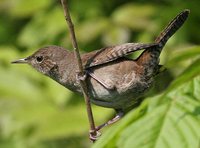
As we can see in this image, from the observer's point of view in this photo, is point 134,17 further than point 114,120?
Yes

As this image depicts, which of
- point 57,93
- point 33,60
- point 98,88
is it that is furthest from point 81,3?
point 98,88

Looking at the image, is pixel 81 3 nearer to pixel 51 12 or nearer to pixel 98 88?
pixel 51 12

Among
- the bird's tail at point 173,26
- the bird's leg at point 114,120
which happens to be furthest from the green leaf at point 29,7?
the bird's tail at point 173,26

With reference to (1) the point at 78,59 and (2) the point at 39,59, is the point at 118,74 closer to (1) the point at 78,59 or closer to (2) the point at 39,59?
(2) the point at 39,59

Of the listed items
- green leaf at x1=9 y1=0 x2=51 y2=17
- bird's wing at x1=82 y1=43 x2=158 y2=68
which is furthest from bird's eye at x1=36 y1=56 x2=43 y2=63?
green leaf at x1=9 y1=0 x2=51 y2=17

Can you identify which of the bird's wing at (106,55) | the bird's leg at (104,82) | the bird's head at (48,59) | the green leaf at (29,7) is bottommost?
the bird's leg at (104,82)

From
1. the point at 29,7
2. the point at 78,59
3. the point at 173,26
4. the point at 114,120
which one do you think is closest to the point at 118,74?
the point at 114,120

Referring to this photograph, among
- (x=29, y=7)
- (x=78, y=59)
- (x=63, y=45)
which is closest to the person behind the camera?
(x=78, y=59)

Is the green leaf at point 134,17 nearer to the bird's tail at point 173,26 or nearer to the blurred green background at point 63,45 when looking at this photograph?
the blurred green background at point 63,45

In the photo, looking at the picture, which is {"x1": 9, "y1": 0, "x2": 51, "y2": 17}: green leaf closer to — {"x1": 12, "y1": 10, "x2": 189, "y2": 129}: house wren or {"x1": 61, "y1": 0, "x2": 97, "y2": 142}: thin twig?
{"x1": 12, "y1": 10, "x2": 189, "y2": 129}: house wren

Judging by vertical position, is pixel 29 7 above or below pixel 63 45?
above
